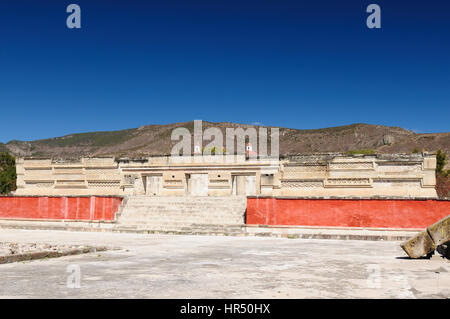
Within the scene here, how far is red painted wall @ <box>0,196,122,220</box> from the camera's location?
69.5 feet

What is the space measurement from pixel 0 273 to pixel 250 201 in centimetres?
1221

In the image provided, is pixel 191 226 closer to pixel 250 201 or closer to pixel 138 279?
pixel 250 201

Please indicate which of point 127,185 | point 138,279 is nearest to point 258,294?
point 138,279

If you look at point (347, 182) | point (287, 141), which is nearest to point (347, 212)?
point (347, 182)

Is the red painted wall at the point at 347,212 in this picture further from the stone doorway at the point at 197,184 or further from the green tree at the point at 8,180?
the green tree at the point at 8,180

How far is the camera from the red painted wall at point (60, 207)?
21172 millimetres

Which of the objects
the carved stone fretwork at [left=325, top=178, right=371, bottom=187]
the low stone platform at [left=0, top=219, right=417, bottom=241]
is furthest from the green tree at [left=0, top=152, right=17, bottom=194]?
the carved stone fretwork at [left=325, top=178, right=371, bottom=187]

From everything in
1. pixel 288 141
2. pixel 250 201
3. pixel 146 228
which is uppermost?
pixel 288 141

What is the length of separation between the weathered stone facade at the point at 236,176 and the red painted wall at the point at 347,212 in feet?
19.5

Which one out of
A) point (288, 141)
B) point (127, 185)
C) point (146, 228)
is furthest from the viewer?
point (288, 141)

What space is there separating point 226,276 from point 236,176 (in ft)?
69.2

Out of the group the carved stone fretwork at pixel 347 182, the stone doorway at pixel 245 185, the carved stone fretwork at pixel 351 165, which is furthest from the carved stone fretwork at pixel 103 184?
the carved stone fretwork at pixel 351 165
